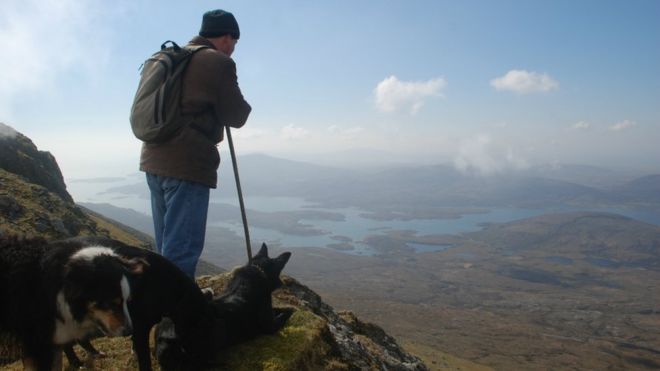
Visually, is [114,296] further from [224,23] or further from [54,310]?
[224,23]

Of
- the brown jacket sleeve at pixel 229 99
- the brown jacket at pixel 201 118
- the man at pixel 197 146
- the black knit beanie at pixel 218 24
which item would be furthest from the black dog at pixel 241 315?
the black knit beanie at pixel 218 24

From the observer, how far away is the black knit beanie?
6504 millimetres

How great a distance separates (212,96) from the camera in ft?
19.9

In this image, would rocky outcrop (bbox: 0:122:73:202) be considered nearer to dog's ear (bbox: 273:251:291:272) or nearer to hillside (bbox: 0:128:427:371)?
hillside (bbox: 0:128:427:371)

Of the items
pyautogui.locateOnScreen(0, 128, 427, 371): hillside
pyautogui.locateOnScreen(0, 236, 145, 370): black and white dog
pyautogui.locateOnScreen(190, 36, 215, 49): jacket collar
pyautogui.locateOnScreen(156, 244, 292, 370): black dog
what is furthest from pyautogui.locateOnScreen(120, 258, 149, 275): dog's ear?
pyautogui.locateOnScreen(190, 36, 215, 49): jacket collar

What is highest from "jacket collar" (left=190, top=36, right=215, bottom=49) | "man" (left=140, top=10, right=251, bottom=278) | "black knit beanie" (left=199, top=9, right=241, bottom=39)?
"black knit beanie" (left=199, top=9, right=241, bottom=39)

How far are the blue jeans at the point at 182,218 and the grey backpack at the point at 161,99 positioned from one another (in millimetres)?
767

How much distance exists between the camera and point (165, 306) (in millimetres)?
5391

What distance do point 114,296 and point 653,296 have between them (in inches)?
9727

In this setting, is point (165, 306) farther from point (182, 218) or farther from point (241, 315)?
point (241, 315)

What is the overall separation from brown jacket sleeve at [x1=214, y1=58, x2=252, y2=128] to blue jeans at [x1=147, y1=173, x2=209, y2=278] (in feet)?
3.75

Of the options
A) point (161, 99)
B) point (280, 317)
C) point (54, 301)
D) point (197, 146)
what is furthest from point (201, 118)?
point (280, 317)

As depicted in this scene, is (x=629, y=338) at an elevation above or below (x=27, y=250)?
below

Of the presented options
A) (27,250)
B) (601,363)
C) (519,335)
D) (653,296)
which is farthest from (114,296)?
(653,296)
